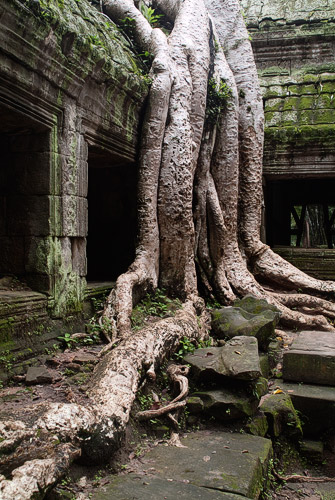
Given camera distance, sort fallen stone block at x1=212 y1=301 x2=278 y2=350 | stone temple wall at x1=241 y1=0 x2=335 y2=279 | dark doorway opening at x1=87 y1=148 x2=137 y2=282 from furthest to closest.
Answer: stone temple wall at x1=241 y1=0 x2=335 y2=279 < dark doorway opening at x1=87 y1=148 x2=137 y2=282 < fallen stone block at x1=212 y1=301 x2=278 y2=350

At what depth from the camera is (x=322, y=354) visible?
349cm

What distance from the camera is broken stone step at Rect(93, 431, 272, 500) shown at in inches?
79.7

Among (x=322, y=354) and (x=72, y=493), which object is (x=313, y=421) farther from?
(x=72, y=493)

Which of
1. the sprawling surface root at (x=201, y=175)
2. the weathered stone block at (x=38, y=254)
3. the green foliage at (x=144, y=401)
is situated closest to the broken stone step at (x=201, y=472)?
the green foliage at (x=144, y=401)

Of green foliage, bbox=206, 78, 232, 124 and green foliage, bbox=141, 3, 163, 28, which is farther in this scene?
green foliage, bbox=141, 3, 163, 28

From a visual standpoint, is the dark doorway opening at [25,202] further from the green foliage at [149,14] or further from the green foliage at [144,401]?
the green foliage at [149,14]

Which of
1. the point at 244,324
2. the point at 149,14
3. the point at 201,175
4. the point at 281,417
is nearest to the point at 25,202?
the point at 244,324

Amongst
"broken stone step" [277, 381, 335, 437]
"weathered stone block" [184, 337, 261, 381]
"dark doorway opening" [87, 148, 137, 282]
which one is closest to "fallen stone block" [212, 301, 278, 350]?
"weathered stone block" [184, 337, 261, 381]

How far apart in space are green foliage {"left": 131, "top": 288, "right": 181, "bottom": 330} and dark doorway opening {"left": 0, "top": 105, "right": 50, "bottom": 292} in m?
0.94

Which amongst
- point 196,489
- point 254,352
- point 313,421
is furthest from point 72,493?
point 313,421

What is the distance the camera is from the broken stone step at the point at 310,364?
3.46m

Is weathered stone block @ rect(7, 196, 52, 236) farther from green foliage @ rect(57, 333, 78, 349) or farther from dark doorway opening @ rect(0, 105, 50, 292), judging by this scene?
green foliage @ rect(57, 333, 78, 349)

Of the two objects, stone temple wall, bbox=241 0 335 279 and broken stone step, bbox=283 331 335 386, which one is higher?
stone temple wall, bbox=241 0 335 279

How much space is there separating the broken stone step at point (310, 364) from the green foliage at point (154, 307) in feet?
4.23
